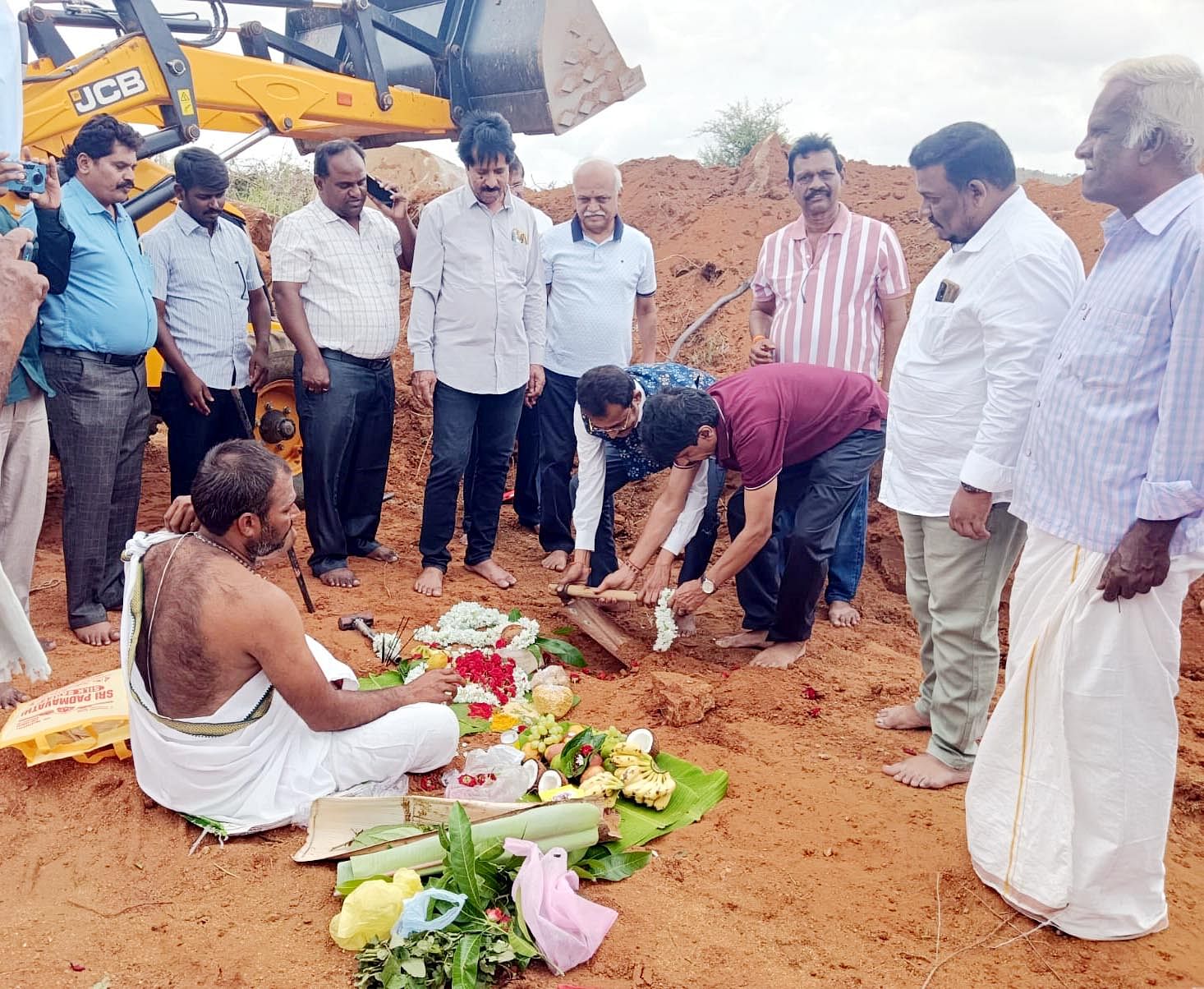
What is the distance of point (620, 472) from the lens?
4.91 m

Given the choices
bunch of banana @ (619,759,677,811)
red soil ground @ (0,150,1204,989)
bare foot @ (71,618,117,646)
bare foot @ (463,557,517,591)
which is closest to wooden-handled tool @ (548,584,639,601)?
red soil ground @ (0,150,1204,989)

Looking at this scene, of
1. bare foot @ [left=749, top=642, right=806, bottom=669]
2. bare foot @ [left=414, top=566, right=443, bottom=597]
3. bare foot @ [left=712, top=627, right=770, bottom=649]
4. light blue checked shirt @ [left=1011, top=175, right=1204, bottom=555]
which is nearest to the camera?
light blue checked shirt @ [left=1011, top=175, right=1204, bottom=555]

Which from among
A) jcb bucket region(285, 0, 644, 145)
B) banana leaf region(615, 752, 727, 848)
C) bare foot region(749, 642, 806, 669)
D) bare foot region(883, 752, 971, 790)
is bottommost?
bare foot region(749, 642, 806, 669)

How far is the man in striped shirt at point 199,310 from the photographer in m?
5.12

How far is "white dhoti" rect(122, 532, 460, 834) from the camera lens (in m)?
2.96

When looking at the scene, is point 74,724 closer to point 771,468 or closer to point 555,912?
point 555,912

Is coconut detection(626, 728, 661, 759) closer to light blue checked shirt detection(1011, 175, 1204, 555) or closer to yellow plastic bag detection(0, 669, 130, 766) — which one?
light blue checked shirt detection(1011, 175, 1204, 555)

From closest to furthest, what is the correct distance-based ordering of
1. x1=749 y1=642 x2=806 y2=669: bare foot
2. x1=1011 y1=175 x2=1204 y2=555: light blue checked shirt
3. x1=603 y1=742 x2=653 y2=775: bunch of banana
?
1. x1=1011 y1=175 x2=1204 y2=555: light blue checked shirt
2. x1=603 y1=742 x2=653 y2=775: bunch of banana
3. x1=749 y1=642 x2=806 y2=669: bare foot

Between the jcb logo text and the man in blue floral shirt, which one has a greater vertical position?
the jcb logo text

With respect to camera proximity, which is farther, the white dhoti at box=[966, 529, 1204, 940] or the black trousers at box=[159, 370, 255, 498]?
the black trousers at box=[159, 370, 255, 498]

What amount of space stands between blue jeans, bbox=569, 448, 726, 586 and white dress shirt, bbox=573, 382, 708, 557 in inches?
3.2

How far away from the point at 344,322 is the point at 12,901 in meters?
3.21

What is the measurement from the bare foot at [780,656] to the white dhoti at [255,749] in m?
1.81

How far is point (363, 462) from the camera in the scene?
5637 mm
